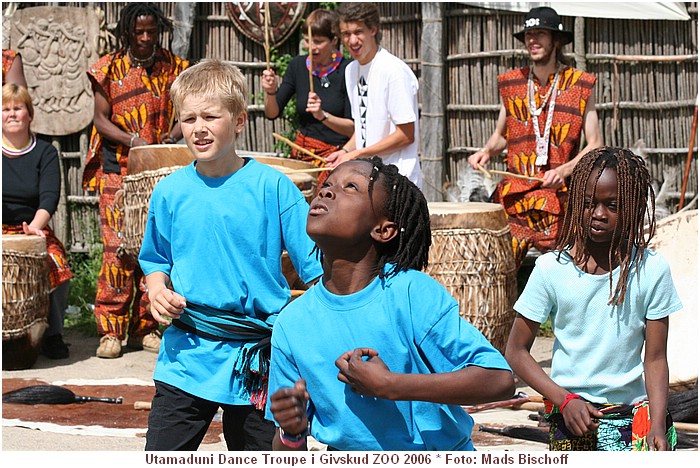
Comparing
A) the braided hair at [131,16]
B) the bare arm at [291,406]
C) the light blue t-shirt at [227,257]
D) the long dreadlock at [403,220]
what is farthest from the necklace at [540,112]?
the bare arm at [291,406]

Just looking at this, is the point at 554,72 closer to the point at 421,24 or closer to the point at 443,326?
the point at 421,24

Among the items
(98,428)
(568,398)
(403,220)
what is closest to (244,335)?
(403,220)

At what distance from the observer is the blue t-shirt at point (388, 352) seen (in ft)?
8.07

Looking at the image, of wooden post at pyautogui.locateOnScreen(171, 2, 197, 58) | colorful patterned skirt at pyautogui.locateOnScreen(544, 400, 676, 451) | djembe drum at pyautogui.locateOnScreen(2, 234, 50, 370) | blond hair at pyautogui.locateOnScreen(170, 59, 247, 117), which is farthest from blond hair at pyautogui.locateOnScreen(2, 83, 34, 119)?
colorful patterned skirt at pyautogui.locateOnScreen(544, 400, 676, 451)

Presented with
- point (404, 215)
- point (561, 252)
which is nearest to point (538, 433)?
point (561, 252)

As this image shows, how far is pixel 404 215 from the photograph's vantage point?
2623 mm

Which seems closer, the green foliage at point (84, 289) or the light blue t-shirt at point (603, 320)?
the light blue t-shirt at point (603, 320)

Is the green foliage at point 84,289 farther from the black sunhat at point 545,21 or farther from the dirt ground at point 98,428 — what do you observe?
the black sunhat at point 545,21

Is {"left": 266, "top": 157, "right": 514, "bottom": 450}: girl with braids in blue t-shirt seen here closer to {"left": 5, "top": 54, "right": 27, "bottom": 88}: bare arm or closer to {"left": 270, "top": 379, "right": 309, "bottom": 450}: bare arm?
{"left": 270, "top": 379, "right": 309, "bottom": 450}: bare arm

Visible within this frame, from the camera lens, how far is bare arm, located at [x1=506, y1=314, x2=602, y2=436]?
9.58 ft

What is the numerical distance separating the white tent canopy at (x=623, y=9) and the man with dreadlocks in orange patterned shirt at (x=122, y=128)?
107 inches

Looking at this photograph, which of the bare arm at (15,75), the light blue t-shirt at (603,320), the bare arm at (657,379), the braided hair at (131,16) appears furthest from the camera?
the bare arm at (15,75)

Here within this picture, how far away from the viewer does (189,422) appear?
329cm
